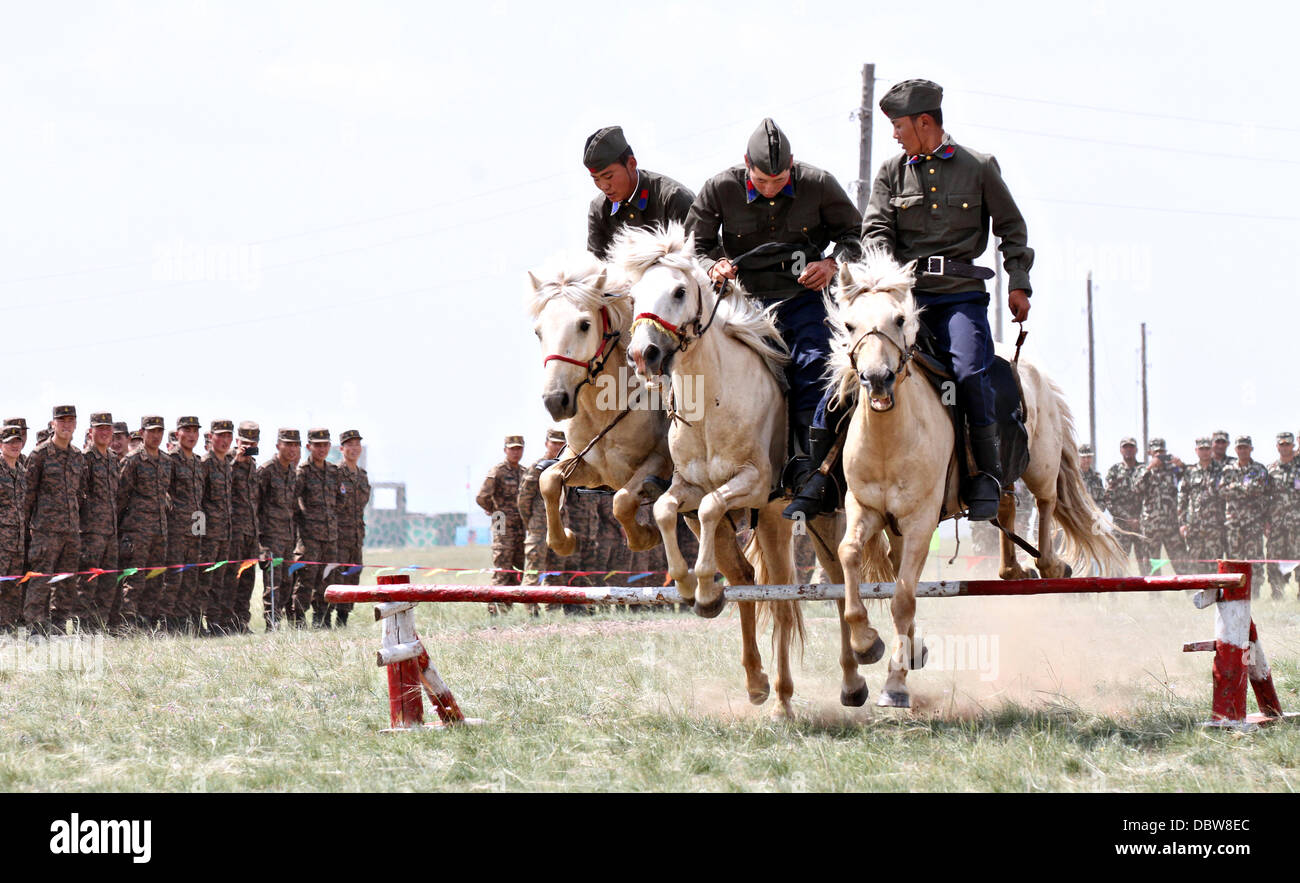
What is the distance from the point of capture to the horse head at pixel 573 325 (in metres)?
7.30

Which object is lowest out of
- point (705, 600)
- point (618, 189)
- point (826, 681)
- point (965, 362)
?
point (826, 681)

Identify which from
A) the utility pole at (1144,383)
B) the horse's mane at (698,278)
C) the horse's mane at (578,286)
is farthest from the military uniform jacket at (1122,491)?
the utility pole at (1144,383)

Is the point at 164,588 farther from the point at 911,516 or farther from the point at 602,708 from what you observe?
the point at 911,516

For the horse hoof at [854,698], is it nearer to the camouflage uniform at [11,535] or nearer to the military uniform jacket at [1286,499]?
the camouflage uniform at [11,535]

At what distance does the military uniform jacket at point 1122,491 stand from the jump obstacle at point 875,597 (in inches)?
569

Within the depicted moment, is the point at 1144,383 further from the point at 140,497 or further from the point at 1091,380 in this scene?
the point at 140,497

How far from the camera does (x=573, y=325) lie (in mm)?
7418

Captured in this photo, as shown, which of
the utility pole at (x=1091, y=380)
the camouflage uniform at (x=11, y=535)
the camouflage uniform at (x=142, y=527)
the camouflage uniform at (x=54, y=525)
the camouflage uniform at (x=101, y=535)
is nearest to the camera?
the camouflage uniform at (x=11, y=535)

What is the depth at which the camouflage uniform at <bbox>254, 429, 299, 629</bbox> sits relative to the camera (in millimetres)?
16125

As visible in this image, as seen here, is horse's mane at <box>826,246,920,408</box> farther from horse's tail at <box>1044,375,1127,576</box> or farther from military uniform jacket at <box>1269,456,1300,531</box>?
military uniform jacket at <box>1269,456,1300,531</box>

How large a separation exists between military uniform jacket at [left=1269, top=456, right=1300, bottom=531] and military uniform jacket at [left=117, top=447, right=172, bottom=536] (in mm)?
15258

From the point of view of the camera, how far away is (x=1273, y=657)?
11.0 metres
